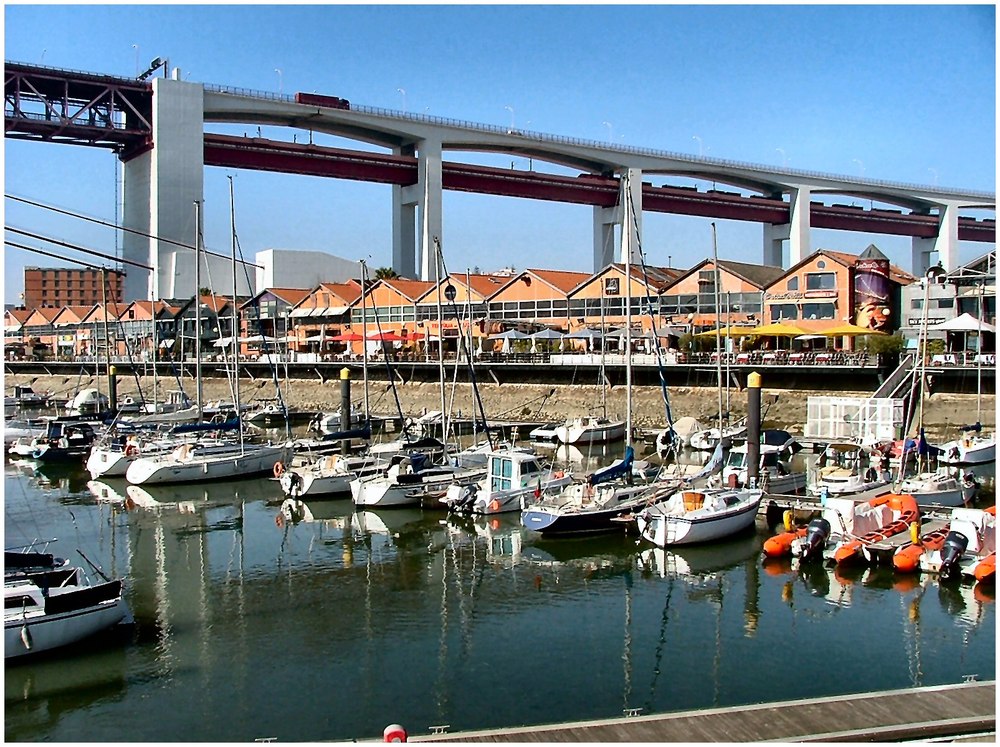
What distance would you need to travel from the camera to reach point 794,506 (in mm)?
25125

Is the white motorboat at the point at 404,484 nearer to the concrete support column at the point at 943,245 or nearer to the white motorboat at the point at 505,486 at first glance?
the white motorboat at the point at 505,486

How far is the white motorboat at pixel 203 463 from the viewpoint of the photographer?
3362 cm

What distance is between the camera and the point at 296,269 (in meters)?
99.2

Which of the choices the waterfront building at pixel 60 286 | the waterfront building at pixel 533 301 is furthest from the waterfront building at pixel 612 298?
the waterfront building at pixel 60 286

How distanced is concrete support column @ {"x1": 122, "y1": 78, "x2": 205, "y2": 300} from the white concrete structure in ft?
30.4

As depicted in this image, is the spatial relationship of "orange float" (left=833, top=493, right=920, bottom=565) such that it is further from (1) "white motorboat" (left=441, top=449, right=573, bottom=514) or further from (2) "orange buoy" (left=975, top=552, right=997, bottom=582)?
(1) "white motorboat" (left=441, top=449, right=573, bottom=514)

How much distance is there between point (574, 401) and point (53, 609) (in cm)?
3648

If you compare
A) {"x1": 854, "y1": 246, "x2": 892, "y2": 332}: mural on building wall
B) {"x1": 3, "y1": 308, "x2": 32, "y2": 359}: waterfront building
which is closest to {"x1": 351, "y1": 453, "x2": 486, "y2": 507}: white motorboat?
{"x1": 854, "y1": 246, "x2": 892, "y2": 332}: mural on building wall

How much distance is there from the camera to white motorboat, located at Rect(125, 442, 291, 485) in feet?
110

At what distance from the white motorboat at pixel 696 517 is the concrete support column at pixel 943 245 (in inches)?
3910

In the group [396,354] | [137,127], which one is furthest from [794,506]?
[137,127]

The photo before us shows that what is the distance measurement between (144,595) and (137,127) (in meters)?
78.5

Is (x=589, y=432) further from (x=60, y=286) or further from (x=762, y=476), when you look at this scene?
(x=60, y=286)

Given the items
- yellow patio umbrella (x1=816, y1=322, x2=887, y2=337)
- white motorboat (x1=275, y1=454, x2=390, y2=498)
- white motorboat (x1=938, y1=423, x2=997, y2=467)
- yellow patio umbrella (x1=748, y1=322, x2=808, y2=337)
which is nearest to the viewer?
white motorboat (x1=275, y1=454, x2=390, y2=498)
